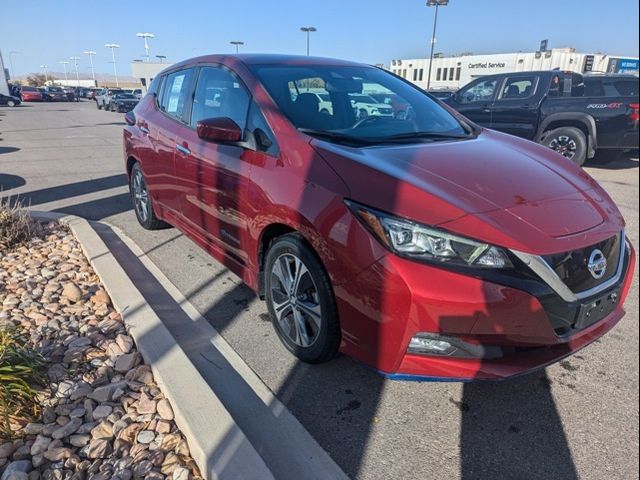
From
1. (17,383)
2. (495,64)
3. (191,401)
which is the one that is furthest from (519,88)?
(495,64)

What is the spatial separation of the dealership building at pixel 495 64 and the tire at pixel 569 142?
105 feet

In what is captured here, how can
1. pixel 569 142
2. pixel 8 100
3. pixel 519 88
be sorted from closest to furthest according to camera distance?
1. pixel 569 142
2. pixel 519 88
3. pixel 8 100

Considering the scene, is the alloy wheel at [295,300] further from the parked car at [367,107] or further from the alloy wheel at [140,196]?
the alloy wheel at [140,196]

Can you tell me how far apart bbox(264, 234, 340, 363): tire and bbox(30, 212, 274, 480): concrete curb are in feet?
2.08

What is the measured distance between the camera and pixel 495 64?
4144cm

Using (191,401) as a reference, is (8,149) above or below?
below

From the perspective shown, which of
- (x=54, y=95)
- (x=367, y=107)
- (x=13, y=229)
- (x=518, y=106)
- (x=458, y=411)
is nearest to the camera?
(x=458, y=411)

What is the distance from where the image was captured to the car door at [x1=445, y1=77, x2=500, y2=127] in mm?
10328

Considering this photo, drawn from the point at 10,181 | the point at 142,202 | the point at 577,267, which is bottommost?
the point at 10,181

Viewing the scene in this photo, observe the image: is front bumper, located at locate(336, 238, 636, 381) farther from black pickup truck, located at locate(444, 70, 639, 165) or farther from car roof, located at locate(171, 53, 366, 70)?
black pickup truck, located at locate(444, 70, 639, 165)

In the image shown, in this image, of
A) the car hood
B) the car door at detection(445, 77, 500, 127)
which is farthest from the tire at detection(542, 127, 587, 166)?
the car hood

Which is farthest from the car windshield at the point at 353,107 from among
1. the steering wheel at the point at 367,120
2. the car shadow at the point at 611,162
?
the car shadow at the point at 611,162

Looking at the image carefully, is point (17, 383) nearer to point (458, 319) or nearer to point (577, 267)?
point (458, 319)

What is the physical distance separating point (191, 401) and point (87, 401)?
536 mm
